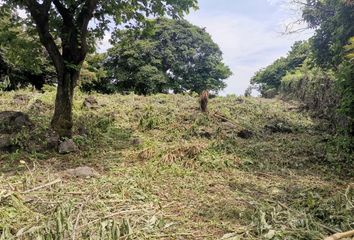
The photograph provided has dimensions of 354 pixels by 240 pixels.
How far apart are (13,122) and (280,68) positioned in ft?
68.4

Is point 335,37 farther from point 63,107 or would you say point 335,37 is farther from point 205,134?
point 63,107

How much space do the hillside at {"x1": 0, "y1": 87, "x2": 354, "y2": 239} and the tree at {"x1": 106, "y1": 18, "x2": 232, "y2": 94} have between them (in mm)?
11429

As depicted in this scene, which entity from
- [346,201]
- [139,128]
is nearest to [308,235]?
[346,201]

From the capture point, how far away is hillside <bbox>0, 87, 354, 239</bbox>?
3.33 meters

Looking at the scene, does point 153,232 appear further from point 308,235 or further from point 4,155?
point 4,155

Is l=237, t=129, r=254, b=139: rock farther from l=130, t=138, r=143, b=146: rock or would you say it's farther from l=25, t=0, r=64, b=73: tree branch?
l=25, t=0, r=64, b=73: tree branch

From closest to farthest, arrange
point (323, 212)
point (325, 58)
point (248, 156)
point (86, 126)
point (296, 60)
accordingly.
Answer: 1. point (323, 212)
2. point (248, 156)
3. point (86, 126)
4. point (325, 58)
5. point (296, 60)

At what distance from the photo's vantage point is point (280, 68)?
979 inches

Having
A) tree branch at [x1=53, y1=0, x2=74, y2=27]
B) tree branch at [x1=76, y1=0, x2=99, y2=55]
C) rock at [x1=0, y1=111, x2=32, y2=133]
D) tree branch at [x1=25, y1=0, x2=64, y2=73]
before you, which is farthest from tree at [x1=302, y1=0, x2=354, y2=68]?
rock at [x1=0, y1=111, x2=32, y2=133]

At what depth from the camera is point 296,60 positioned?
2377 cm

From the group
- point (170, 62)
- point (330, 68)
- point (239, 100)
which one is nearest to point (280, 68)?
point (170, 62)

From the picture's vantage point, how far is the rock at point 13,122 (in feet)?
23.7

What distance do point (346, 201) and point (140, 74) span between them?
60.8 ft

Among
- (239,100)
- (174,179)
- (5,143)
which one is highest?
(239,100)
